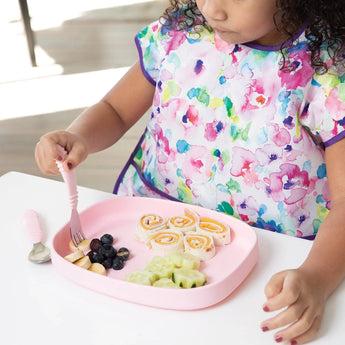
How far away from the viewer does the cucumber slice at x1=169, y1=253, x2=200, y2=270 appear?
2.89 feet

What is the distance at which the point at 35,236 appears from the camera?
3.21 feet

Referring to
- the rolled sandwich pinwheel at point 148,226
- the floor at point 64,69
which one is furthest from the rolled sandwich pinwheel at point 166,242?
the floor at point 64,69

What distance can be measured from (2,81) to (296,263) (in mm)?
2804

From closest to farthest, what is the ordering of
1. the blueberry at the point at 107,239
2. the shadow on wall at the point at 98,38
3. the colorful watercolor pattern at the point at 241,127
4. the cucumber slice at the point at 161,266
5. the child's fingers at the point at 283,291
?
the child's fingers at the point at 283,291, the cucumber slice at the point at 161,266, the blueberry at the point at 107,239, the colorful watercolor pattern at the point at 241,127, the shadow on wall at the point at 98,38

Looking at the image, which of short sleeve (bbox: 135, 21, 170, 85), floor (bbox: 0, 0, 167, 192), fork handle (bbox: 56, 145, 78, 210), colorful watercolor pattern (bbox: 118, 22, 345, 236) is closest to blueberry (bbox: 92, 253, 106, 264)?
fork handle (bbox: 56, 145, 78, 210)

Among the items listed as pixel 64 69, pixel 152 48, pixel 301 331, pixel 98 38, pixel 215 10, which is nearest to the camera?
pixel 301 331

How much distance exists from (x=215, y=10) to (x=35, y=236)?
17.8 inches

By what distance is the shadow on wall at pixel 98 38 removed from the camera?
3.64 metres

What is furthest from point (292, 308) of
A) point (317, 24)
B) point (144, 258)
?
point (317, 24)

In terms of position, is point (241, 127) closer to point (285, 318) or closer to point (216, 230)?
point (216, 230)

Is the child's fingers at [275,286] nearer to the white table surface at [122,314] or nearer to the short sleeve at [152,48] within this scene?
the white table surface at [122,314]

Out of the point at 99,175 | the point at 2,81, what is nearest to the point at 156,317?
the point at 99,175

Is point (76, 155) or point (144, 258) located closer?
point (144, 258)

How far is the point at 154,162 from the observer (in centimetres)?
132
